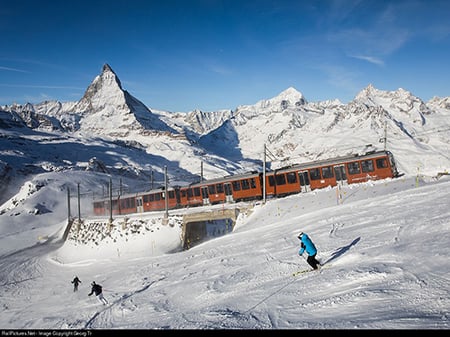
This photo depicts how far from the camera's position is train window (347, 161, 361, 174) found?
1099 inches

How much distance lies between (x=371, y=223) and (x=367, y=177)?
44.5ft

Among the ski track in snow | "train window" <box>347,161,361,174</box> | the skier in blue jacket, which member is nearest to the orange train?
"train window" <box>347,161,361,174</box>

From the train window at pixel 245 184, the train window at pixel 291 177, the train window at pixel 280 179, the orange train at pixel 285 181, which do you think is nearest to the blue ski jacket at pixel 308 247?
the orange train at pixel 285 181

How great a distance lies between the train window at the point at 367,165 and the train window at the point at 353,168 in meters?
0.45

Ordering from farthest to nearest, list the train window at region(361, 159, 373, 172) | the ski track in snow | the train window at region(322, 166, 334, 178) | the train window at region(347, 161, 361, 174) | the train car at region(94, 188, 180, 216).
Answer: the train car at region(94, 188, 180, 216) → the train window at region(322, 166, 334, 178) → the train window at region(347, 161, 361, 174) → the train window at region(361, 159, 373, 172) → the ski track in snow

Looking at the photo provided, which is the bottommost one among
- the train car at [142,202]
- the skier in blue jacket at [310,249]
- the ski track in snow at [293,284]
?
the ski track in snow at [293,284]

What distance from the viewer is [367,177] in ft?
90.9

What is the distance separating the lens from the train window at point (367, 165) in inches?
1091

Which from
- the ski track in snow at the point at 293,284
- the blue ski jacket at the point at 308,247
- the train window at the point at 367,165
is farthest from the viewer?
the train window at the point at 367,165

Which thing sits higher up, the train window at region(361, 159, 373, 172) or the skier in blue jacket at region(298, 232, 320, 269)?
the train window at region(361, 159, 373, 172)

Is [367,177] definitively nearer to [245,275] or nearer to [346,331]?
[245,275]

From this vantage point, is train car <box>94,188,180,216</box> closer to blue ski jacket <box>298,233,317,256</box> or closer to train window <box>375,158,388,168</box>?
train window <box>375,158,388,168</box>

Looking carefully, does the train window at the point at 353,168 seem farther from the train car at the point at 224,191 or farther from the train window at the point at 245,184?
the train window at the point at 245,184

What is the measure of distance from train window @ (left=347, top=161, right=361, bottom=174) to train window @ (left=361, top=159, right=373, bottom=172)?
1.46 feet
